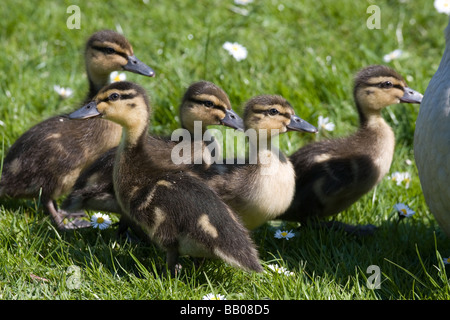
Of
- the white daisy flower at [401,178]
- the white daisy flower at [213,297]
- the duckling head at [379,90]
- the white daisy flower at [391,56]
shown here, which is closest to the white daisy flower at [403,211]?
the white daisy flower at [401,178]

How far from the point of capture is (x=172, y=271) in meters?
3.89

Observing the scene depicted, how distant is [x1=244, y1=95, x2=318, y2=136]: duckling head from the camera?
4309 millimetres

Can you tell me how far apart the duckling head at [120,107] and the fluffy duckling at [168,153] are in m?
0.30

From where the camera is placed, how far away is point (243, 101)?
5832mm

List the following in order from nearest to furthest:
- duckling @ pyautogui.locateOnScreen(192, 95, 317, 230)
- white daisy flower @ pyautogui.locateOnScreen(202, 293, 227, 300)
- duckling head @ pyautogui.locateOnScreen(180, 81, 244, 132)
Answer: white daisy flower @ pyautogui.locateOnScreen(202, 293, 227, 300) < duckling @ pyautogui.locateOnScreen(192, 95, 317, 230) < duckling head @ pyautogui.locateOnScreen(180, 81, 244, 132)

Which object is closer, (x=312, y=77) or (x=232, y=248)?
(x=232, y=248)

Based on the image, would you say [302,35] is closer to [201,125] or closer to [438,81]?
[201,125]

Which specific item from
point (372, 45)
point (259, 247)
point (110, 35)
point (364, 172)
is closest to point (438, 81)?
point (364, 172)

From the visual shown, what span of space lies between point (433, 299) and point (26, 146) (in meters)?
Answer: 2.75

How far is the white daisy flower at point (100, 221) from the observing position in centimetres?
448

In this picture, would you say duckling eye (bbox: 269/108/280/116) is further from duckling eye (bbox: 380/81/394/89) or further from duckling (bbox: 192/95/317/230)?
duckling eye (bbox: 380/81/394/89)

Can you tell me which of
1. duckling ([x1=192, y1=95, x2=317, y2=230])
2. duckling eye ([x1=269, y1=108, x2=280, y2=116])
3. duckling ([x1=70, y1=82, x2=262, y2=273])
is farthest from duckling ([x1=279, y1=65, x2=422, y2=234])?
duckling ([x1=70, y1=82, x2=262, y2=273])

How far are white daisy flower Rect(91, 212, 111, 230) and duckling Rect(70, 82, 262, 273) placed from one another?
0.50 meters

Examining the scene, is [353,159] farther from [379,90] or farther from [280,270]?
[280,270]
